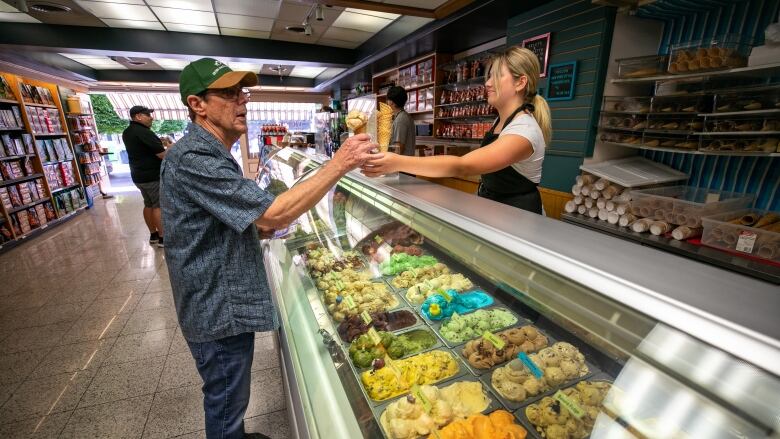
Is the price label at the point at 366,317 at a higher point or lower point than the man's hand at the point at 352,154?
lower

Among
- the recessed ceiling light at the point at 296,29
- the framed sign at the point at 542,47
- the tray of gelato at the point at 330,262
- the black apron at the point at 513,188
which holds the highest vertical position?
the recessed ceiling light at the point at 296,29

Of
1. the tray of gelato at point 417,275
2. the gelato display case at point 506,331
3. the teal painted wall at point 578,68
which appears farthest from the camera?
the teal painted wall at point 578,68

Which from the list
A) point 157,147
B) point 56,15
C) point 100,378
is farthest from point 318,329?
point 56,15

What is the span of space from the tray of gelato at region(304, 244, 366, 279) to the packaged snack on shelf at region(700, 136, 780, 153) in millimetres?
2508

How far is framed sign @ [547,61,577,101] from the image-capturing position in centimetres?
350

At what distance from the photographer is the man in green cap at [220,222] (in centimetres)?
124

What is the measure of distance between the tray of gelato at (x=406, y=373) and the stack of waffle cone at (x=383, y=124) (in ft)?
3.16

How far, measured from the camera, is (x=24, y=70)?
7152mm

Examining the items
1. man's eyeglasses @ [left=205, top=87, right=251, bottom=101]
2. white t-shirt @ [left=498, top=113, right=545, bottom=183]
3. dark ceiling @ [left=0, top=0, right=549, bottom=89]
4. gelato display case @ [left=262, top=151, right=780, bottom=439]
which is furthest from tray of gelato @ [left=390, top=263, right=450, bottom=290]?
dark ceiling @ [left=0, top=0, right=549, bottom=89]

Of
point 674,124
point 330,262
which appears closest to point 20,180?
point 330,262

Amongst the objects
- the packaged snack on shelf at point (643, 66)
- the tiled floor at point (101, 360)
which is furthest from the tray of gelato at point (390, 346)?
the packaged snack on shelf at point (643, 66)

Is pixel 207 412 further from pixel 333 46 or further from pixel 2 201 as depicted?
pixel 333 46

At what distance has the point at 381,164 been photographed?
155cm

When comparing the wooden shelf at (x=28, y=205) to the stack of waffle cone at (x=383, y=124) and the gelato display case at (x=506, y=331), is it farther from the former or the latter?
the stack of waffle cone at (x=383, y=124)
